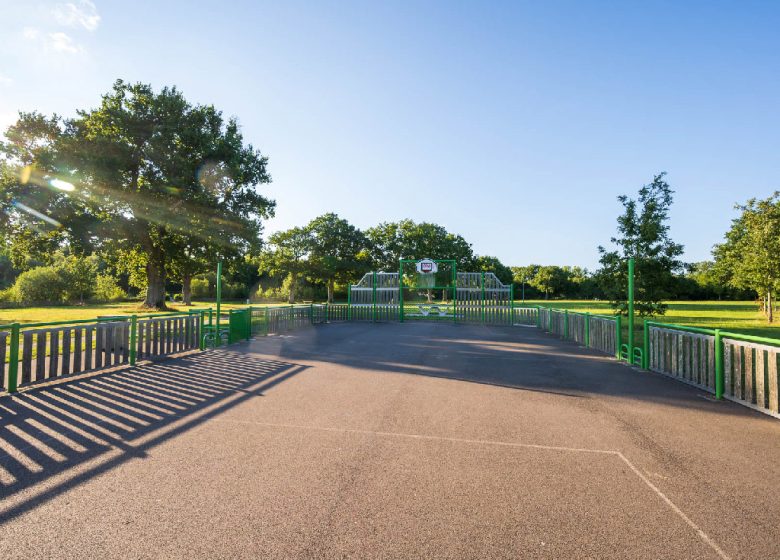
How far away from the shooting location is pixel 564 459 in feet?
14.9

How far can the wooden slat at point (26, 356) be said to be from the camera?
23.7 ft

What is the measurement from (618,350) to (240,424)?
34.9 feet

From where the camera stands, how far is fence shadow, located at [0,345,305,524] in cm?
412

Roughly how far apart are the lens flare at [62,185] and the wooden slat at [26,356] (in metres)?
23.5

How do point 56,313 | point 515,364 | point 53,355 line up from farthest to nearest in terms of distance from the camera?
point 56,313
point 515,364
point 53,355

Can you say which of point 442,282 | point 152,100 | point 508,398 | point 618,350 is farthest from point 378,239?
point 508,398

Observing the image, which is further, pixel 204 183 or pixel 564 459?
pixel 204 183

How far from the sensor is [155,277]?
32094 millimetres

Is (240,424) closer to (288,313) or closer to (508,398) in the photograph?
(508,398)

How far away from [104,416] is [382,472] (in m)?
4.50

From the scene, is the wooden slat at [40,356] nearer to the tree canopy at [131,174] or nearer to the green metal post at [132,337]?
the green metal post at [132,337]

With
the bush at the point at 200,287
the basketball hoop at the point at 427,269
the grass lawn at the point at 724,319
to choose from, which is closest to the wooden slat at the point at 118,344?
the grass lawn at the point at 724,319

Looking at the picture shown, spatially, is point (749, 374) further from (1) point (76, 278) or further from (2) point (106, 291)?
(2) point (106, 291)

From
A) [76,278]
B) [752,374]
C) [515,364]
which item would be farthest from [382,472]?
[76,278]
